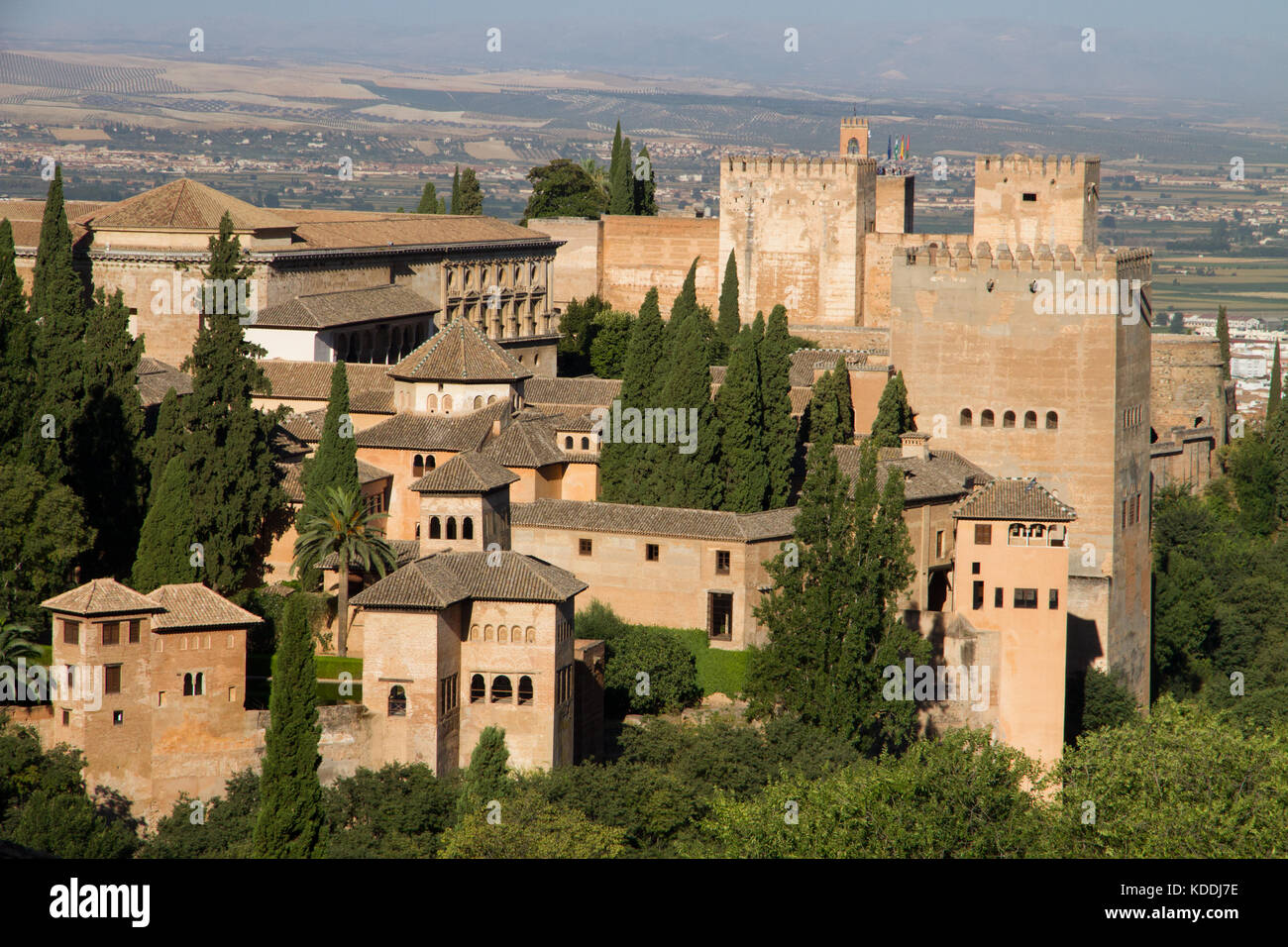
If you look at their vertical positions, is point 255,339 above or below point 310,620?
above

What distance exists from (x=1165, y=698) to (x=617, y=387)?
16.7 meters

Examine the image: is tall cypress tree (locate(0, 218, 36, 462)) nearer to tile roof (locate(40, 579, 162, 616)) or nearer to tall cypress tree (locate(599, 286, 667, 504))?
tile roof (locate(40, 579, 162, 616))

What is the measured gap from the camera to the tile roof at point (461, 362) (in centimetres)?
4031

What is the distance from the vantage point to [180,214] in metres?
49.5

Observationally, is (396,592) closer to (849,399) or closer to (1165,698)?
(1165,698)

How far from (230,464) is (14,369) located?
13.3 feet

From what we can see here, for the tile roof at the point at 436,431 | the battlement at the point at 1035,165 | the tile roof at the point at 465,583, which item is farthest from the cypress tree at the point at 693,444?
the battlement at the point at 1035,165

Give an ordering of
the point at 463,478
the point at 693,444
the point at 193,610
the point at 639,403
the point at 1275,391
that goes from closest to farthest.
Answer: the point at 193,610 < the point at 463,478 < the point at 693,444 < the point at 639,403 < the point at 1275,391

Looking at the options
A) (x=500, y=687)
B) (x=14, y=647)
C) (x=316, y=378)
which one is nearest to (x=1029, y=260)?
(x=316, y=378)

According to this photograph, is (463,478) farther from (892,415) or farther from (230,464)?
(892,415)

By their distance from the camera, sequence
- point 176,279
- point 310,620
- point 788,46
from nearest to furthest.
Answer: point 310,620, point 176,279, point 788,46

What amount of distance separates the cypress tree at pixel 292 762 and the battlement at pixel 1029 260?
21.9 meters
